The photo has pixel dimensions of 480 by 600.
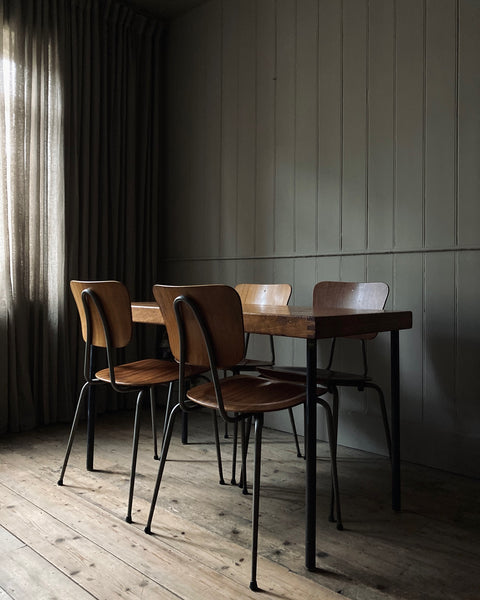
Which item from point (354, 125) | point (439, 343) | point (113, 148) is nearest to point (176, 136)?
point (113, 148)

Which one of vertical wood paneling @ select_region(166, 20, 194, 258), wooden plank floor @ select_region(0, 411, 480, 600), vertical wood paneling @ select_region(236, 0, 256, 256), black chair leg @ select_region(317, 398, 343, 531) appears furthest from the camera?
vertical wood paneling @ select_region(166, 20, 194, 258)

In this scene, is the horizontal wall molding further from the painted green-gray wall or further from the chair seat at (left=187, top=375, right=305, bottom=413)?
the chair seat at (left=187, top=375, right=305, bottom=413)

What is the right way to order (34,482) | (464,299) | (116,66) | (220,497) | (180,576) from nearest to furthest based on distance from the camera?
(180,576), (220,497), (34,482), (464,299), (116,66)

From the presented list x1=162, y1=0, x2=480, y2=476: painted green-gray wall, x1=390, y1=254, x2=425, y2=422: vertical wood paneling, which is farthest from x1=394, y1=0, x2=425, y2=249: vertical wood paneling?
x1=390, y1=254, x2=425, y2=422: vertical wood paneling

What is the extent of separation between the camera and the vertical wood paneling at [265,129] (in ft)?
11.0

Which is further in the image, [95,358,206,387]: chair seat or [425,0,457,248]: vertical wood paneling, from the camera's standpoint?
[425,0,457,248]: vertical wood paneling

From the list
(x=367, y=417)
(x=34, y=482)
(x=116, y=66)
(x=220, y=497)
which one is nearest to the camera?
(x=220, y=497)

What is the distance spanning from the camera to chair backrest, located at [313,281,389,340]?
2469 mm

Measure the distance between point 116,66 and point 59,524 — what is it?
120 inches

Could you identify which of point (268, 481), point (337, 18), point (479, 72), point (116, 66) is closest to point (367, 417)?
point (268, 481)

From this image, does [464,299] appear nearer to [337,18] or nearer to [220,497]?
[220,497]

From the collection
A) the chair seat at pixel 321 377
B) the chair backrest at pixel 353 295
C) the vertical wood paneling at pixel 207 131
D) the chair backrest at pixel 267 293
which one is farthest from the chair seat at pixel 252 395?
the vertical wood paneling at pixel 207 131

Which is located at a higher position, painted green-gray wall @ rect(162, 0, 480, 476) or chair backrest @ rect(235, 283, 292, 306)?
painted green-gray wall @ rect(162, 0, 480, 476)

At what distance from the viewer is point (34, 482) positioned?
235cm
